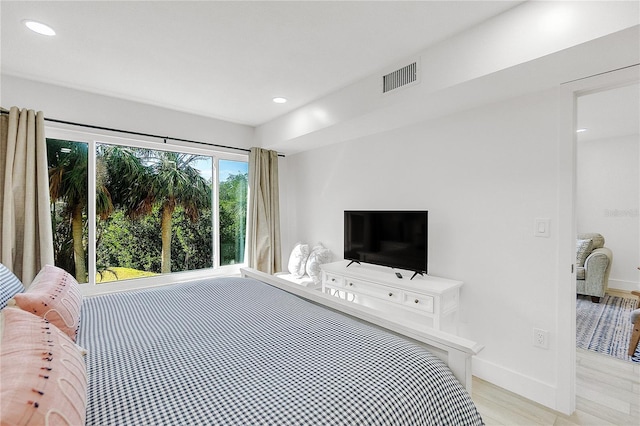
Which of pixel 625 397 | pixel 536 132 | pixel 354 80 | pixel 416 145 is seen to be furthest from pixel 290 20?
pixel 625 397

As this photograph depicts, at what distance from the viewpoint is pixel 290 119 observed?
337cm

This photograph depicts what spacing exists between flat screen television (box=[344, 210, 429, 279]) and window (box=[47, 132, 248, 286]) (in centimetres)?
154

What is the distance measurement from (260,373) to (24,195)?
8.59 feet

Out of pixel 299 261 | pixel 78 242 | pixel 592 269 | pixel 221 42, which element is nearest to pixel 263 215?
pixel 299 261

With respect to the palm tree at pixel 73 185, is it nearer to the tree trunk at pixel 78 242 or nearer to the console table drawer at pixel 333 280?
the tree trunk at pixel 78 242

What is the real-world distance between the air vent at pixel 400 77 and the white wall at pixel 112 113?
214 cm

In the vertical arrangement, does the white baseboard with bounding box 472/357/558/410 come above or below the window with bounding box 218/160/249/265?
below

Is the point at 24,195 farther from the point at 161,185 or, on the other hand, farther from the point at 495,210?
the point at 495,210

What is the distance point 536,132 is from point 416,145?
948mm

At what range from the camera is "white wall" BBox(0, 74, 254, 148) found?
2480mm

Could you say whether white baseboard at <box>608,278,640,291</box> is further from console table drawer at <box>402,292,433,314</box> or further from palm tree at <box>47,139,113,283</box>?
palm tree at <box>47,139,113,283</box>

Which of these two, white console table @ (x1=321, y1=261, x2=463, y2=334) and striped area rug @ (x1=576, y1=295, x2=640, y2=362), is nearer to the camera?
white console table @ (x1=321, y1=261, x2=463, y2=334)

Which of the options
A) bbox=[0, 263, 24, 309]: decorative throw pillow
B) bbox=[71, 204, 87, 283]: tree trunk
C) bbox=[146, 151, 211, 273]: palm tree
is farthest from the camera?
bbox=[146, 151, 211, 273]: palm tree

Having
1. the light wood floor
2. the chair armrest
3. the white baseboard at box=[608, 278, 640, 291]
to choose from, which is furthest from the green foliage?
the white baseboard at box=[608, 278, 640, 291]
